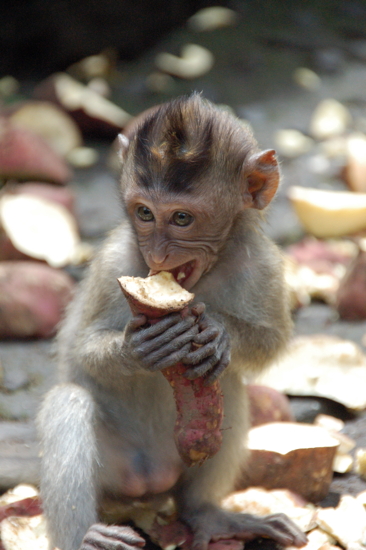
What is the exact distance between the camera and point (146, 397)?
3.24 m

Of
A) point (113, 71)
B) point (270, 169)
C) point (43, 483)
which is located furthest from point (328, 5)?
point (43, 483)

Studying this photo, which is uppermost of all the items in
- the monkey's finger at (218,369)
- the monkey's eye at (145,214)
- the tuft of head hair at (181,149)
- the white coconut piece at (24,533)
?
the tuft of head hair at (181,149)

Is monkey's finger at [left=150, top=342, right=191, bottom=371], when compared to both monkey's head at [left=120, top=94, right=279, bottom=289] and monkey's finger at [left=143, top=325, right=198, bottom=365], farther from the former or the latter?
monkey's head at [left=120, top=94, right=279, bottom=289]

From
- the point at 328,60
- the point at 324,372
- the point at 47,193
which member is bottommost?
the point at 324,372

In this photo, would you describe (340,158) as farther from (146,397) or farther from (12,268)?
(146,397)

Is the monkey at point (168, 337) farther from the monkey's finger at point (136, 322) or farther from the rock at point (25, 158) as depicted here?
the rock at point (25, 158)

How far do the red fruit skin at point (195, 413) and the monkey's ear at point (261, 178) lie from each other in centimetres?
76

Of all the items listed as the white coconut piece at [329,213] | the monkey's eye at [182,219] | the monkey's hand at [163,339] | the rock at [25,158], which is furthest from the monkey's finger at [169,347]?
the rock at [25,158]

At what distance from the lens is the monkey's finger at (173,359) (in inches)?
101

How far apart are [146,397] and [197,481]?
459 mm

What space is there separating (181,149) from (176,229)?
0.30m

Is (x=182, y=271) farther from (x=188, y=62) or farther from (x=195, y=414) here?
(x=188, y=62)

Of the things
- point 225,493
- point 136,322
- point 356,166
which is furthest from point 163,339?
point 356,166

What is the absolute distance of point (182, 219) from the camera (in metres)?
2.80
